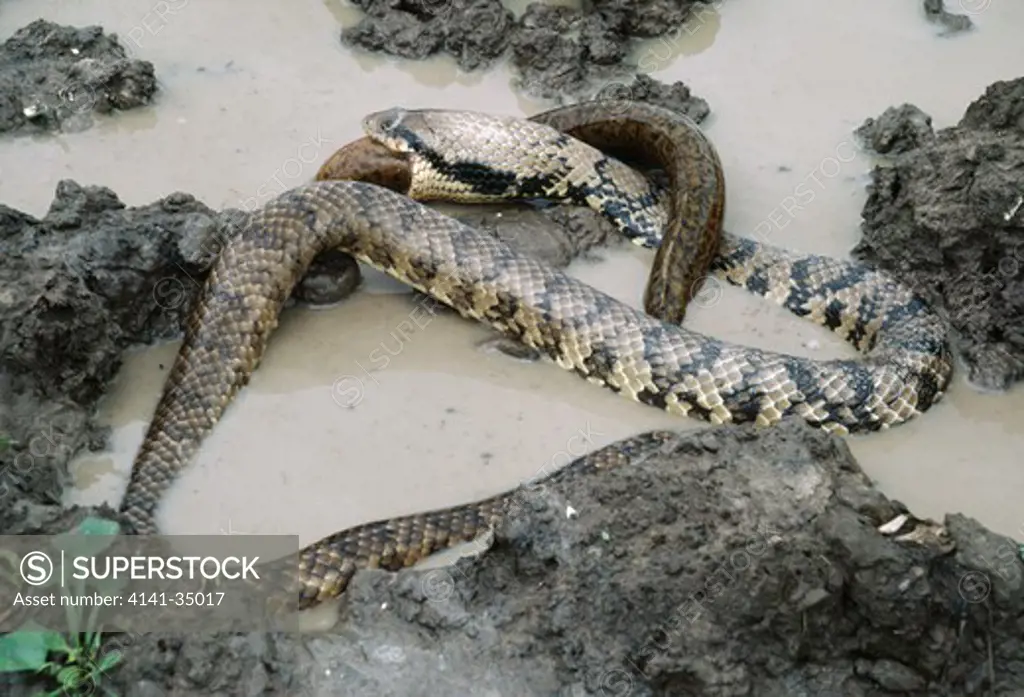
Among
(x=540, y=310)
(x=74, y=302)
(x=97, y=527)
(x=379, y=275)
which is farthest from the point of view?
(x=379, y=275)

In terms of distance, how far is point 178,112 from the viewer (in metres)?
9.68

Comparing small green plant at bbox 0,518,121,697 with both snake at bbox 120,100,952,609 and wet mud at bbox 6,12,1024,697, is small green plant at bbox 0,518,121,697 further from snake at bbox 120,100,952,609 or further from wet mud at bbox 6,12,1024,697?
snake at bbox 120,100,952,609

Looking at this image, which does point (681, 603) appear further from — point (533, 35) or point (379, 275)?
point (533, 35)

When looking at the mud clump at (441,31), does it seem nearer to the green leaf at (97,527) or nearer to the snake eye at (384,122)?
the snake eye at (384,122)

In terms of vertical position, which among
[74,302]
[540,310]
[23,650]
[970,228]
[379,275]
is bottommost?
[379,275]

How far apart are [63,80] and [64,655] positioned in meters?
5.55

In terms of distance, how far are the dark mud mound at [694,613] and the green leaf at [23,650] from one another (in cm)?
29

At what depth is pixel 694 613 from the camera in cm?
514

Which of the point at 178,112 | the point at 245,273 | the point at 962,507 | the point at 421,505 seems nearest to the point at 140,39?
the point at 178,112

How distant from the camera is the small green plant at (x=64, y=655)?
5105mm

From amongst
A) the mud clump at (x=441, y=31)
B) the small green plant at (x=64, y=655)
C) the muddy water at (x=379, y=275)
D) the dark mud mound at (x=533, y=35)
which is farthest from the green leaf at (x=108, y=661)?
the mud clump at (x=441, y=31)

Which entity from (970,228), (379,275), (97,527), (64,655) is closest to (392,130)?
(379,275)

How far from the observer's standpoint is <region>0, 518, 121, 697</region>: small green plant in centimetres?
511

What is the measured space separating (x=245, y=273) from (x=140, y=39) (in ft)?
11.8
